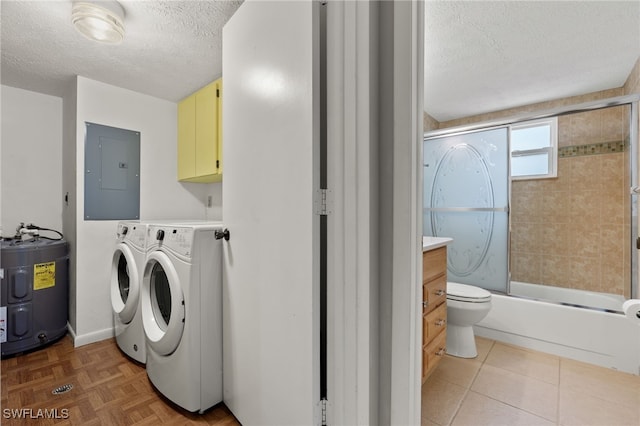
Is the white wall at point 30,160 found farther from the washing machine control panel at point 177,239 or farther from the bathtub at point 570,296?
the bathtub at point 570,296

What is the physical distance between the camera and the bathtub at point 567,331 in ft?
5.74

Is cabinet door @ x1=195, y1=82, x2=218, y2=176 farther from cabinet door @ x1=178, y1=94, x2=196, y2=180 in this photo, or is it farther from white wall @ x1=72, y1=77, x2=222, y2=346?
white wall @ x1=72, y1=77, x2=222, y2=346

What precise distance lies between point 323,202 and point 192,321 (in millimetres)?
939

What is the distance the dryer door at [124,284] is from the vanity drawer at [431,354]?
5.58 feet

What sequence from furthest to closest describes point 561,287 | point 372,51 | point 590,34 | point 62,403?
point 561,287 → point 590,34 → point 62,403 → point 372,51

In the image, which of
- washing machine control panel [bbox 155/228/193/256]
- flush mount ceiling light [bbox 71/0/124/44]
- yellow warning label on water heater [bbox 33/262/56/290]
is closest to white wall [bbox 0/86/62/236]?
yellow warning label on water heater [bbox 33/262/56/290]

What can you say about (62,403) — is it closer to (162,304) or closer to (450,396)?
(162,304)

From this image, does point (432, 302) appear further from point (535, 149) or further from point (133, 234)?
point (535, 149)

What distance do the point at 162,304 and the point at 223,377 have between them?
1.86 feet

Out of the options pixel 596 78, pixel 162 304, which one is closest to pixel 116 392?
pixel 162 304

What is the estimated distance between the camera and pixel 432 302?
143 centimetres

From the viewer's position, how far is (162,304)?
159 cm

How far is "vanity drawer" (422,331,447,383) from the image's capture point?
4.45 feet

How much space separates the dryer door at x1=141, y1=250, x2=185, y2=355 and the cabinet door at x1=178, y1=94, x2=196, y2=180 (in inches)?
39.3
